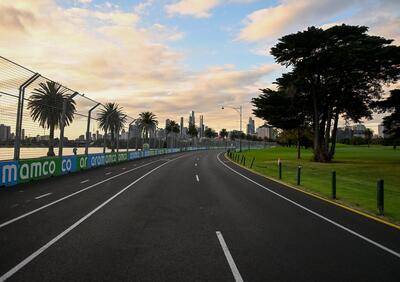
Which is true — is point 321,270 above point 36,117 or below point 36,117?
below

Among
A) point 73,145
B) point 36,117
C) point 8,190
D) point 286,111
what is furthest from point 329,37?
point 8,190

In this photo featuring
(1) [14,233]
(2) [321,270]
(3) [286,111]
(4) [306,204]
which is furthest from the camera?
(3) [286,111]

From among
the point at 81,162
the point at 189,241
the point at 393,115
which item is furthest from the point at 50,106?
the point at 393,115

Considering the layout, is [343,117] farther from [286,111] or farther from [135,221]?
[135,221]

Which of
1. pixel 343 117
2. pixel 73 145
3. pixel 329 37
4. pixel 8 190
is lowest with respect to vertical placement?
pixel 8 190

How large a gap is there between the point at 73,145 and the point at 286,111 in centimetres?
3040

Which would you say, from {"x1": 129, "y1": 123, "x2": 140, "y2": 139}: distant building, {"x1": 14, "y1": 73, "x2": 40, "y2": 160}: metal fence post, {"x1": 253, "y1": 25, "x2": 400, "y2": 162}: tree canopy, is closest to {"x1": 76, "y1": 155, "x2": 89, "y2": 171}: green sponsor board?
{"x1": 14, "y1": 73, "x2": 40, "y2": 160}: metal fence post

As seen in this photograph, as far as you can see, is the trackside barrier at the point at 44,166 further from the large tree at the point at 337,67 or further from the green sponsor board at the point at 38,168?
the large tree at the point at 337,67

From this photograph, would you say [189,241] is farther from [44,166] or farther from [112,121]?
[112,121]

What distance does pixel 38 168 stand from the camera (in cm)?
1842

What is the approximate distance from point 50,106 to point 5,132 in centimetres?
526

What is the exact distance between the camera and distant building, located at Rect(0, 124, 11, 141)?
1518 cm

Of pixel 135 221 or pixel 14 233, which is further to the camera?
pixel 135 221

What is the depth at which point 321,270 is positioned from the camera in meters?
5.40
